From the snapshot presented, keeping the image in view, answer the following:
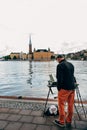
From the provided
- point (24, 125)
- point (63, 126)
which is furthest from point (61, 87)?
point (24, 125)

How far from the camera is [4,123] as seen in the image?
480cm

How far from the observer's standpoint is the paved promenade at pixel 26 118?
4582mm

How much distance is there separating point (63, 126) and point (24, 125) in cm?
103

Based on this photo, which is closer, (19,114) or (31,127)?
(31,127)

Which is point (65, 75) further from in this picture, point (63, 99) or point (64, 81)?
point (63, 99)

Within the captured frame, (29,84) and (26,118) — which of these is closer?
(26,118)

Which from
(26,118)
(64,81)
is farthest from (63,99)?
(26,118)

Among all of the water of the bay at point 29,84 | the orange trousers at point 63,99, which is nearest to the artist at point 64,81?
the orange trousers at point 63,99

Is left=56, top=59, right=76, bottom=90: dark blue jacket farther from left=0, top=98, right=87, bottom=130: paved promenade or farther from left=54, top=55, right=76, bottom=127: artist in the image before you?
left=0, top=98, right=87, bottom=130: paved promenade

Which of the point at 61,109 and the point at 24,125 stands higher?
the point at 61,109

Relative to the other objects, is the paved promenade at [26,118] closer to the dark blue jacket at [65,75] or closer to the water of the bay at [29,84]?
the dark blue jacket at [65,75]

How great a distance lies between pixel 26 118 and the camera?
5137mm

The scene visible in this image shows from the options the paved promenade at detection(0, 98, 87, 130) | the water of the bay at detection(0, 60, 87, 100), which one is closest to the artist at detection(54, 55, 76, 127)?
the paved promenade at detection(0, 98, 87, 130)

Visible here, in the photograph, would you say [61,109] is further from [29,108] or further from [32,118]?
[29,108]
